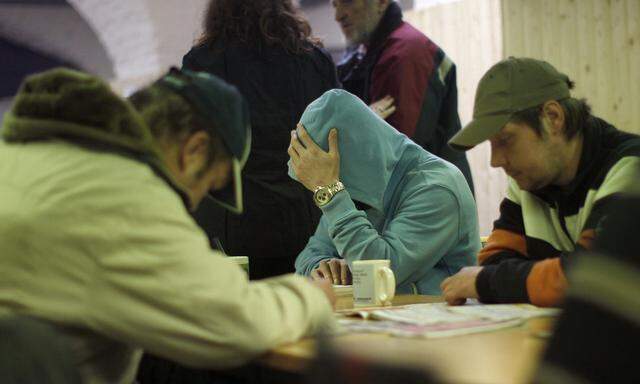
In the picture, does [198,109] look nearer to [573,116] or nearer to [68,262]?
[68,262]

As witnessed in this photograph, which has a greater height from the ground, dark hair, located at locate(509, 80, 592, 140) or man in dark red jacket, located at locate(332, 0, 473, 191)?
dark hair, located at locate(509, 80, 592, 140)

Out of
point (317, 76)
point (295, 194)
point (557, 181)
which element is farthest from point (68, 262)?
point (317, 76)

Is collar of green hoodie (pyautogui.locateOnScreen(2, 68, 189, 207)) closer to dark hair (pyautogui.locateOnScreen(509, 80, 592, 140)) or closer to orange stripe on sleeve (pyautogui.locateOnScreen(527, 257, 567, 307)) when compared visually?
orange stripe on sleeve (pyautogui.locateOnScreen(527, 257, 567, 307))

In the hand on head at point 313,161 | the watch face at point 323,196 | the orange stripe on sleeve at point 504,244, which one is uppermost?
the hand on head at point 313,161

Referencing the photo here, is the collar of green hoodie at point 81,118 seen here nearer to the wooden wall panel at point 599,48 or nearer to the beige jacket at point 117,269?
the beige jacket at point 117,269

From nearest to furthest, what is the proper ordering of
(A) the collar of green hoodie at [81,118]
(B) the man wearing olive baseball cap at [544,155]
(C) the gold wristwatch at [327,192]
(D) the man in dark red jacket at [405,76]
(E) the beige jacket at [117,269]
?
(E) the beige jacket at [117,269] < (A) the collar of green hoodie at [81,118] < (B) the man wearing olive baseball cap at [544,155] < (C) the gold wristwatch at [327,192] < (D) the man in dark red jacket at [405,76]

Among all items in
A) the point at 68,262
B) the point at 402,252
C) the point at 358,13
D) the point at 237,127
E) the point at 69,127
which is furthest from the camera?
the point at 358,13

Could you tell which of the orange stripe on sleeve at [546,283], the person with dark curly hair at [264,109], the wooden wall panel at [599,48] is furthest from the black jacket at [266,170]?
the wooden wall panel at [599,48]

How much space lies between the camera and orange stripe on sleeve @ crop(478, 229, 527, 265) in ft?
7.37

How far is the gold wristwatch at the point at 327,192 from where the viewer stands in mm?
2529

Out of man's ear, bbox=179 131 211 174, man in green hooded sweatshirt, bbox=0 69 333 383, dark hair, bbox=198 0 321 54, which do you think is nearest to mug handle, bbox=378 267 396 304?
man in green hooded sweatshirt, bbox=0 69 333 383

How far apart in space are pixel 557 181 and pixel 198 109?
3.03ft

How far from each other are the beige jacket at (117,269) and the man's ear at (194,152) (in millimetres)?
147

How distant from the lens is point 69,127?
142 cm
